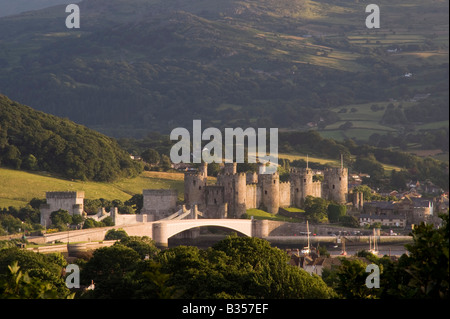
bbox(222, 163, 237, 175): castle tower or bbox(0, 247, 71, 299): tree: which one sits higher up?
bbox(222, 163, 237, 175): castle tower

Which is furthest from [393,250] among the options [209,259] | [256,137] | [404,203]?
[256,137]

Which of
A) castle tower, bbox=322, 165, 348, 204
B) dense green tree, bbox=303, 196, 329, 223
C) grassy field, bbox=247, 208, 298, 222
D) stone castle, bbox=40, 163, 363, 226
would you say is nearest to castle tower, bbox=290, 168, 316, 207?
stone castle, bbox=40, 163, 363, 226

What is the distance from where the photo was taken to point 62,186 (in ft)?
294

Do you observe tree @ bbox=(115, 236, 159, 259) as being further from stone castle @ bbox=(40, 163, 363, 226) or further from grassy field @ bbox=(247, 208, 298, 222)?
grassy field @ bbox=(247, 208, 298, 222)

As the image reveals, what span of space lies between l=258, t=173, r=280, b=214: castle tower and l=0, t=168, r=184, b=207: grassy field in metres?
8.26

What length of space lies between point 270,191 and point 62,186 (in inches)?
675

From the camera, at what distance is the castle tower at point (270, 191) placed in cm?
8488

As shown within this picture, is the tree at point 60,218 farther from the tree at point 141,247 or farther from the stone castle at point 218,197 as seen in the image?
the tree at point 141,247

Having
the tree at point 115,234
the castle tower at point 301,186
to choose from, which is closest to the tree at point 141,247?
the tree at point 115,234

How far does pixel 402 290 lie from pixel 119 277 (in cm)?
1801

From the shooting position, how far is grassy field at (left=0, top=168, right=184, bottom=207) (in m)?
85.7

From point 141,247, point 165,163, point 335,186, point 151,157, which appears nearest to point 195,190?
point 335,186
